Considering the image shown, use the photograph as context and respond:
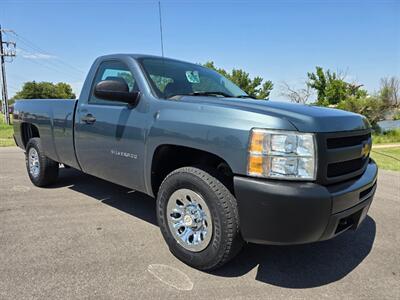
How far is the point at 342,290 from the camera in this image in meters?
2.54

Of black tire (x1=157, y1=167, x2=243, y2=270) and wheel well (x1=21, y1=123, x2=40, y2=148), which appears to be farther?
wheel well (x1=21, y1=123, x2=40, y2=148)

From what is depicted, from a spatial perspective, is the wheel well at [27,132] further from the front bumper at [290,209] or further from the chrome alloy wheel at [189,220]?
the front bumper at [290,209]

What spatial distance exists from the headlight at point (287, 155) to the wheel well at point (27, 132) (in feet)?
14.8

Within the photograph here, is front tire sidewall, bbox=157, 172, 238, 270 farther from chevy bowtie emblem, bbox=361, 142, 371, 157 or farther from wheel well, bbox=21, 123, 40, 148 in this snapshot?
wheel well, bbox=21, 123, 40, 148

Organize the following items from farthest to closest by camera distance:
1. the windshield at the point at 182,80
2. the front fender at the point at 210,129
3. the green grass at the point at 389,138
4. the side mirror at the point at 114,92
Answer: the green grass at the point at 389,138 < the windshield at the point at 182,80 < the side mirror at the point at 114,92 < the front fender at the point at 210,129

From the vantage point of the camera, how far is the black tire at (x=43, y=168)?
4992 millimetres

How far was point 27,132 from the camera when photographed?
5.61 metres

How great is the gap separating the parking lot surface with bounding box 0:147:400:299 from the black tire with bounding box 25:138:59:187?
29.9 inches

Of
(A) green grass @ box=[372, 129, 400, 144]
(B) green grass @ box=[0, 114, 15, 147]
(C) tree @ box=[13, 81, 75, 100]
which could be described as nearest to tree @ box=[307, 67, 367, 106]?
(A) green grass @ box=[372, 129, 400, 144]

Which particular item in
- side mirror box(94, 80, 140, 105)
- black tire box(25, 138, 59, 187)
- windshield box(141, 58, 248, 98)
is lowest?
black tire box(25, 138, 59, 187)

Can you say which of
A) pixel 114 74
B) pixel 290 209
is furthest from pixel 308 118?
pixel 114 74

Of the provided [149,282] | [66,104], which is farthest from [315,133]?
[66,104]

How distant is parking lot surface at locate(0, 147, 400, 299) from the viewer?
2475 millimetres

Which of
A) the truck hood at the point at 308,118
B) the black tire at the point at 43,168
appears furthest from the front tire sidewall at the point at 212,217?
the black tire at the point at 43,168
